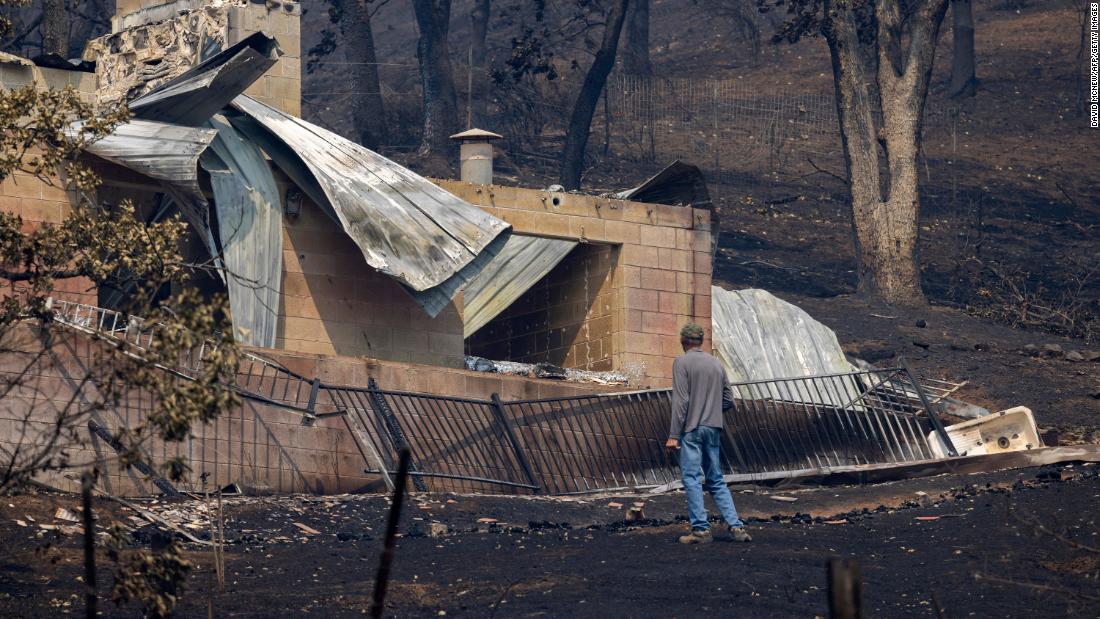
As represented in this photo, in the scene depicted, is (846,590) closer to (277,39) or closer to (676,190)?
(277,39)

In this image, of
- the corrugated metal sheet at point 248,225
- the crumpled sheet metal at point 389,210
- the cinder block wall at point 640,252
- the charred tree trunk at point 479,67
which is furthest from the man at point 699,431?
the charred tree trunk at point 479,67

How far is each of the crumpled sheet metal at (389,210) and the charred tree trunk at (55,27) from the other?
10.6m

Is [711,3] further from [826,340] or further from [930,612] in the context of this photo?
[930,612]

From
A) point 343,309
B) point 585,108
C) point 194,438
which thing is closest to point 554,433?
point 343,309

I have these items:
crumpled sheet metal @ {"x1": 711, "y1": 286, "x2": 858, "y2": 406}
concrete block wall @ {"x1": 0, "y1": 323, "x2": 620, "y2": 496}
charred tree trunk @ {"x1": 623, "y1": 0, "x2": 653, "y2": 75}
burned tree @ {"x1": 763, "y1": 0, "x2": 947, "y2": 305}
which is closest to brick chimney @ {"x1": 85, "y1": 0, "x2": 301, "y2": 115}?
concrete block wall @ {"x1": 0, "y1": 323, "x2": 620, "y2": 496}

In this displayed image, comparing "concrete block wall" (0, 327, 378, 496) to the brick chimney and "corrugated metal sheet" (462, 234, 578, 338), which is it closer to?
"corrugated metal sheet" (462, 234, 578, 338)

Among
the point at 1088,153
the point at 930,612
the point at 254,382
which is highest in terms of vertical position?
the point at 1088,153

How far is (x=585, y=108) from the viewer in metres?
31.8

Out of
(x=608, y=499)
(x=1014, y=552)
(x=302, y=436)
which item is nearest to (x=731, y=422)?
(x=608, y=499)

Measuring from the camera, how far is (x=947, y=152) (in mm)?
38594

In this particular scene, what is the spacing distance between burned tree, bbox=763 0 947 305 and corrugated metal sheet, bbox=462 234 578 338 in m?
10.7

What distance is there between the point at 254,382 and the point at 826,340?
32.0ft

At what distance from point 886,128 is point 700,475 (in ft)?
61.0

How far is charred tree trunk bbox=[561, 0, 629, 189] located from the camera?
31.5 meters
